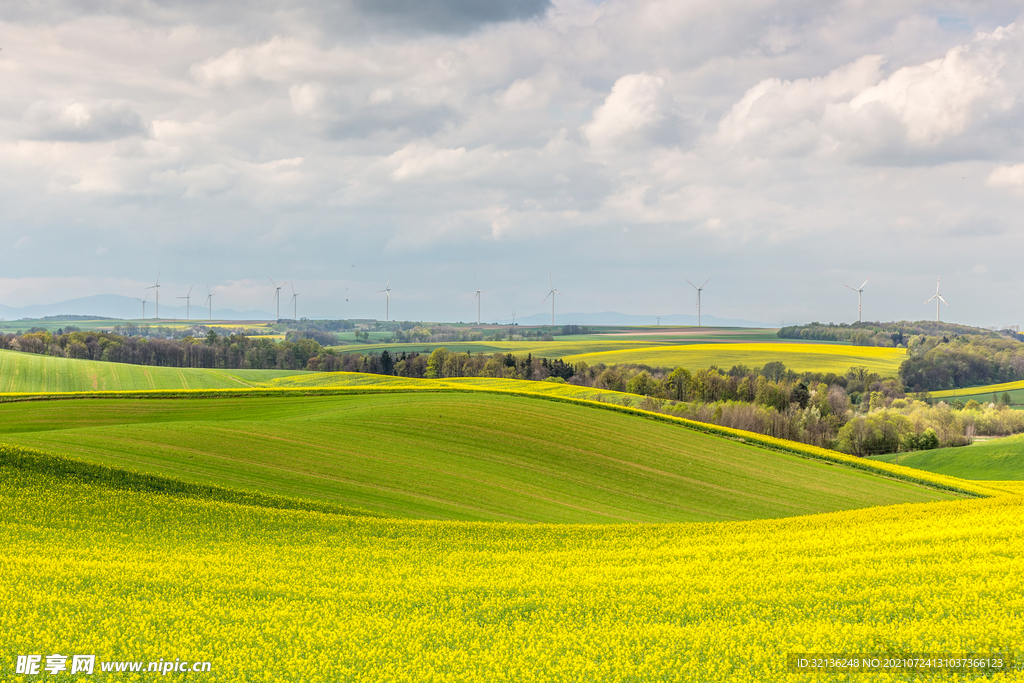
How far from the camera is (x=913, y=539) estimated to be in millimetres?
16906

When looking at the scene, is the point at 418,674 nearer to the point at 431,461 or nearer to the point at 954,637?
the point at 954,637

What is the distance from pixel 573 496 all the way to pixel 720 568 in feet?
56.8

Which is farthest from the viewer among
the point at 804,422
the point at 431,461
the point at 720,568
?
the point at 804,422

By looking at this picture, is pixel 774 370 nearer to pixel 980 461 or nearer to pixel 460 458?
pixel 980 461

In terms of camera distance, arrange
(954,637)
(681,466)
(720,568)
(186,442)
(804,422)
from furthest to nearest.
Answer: (804,422), (681,466), (186,442), (720,568), (954,637)

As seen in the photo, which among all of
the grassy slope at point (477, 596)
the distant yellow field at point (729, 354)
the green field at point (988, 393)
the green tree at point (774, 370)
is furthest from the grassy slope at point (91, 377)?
the green field at point (988, 393)

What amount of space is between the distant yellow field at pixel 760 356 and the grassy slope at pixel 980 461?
71.2 metres

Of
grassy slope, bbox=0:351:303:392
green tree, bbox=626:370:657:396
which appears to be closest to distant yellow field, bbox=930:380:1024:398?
green tree, bbox=626:370:657:396

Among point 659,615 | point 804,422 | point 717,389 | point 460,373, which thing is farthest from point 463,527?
point 460,373

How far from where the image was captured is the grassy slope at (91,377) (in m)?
80.7

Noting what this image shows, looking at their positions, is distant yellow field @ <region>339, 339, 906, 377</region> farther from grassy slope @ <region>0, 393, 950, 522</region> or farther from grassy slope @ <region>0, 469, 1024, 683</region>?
grassy slope @ <region>0, 469, 1024, 683</region>

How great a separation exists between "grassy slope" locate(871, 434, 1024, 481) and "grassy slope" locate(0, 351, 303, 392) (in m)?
85.9

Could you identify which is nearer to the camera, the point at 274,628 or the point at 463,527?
the point at 274,628

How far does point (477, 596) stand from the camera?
12.7 metres
